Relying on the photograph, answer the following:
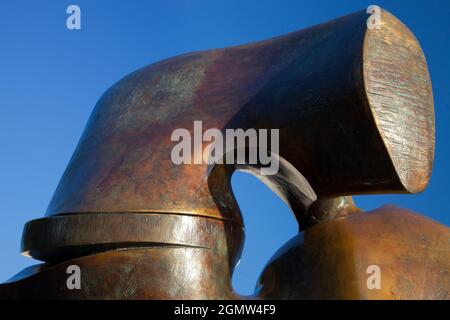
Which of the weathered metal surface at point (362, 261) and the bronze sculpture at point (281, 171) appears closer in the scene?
the bronze sculpture at point (281, 171)

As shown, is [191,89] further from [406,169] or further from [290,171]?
[406,169]

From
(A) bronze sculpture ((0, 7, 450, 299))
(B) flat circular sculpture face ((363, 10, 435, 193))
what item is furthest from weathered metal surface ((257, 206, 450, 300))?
(B) flat circular sculpture face ((363, 10, 435, 193))

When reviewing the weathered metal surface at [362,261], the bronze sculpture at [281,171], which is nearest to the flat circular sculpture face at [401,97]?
the bronze sculpture at [281,171]

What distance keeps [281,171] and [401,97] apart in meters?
0.42

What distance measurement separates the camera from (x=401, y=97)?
162 cm

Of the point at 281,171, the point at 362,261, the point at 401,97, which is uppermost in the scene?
the point at 401,97

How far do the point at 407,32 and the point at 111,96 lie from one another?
0.85m

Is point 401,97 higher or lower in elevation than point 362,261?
higher

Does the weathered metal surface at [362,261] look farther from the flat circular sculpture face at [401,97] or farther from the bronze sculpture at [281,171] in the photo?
the flat circular sculpture face at [401,97]

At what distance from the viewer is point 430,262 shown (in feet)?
5.74

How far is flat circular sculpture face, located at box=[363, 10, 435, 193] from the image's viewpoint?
1562mm

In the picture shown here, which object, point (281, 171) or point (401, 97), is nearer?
point (401, 97)

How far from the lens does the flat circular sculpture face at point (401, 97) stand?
156 centimetres
